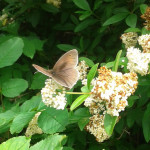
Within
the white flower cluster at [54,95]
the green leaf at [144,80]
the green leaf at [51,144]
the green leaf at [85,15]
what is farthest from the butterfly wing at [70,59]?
the green leaf at [85,15]

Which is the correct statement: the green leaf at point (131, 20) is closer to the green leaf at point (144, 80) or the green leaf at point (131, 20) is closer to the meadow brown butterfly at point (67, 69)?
the green leaf at point (144, 80)

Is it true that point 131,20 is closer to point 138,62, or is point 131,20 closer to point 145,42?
point 145,42

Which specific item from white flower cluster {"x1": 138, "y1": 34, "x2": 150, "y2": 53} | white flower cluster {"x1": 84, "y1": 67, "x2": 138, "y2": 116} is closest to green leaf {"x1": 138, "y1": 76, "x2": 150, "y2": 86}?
white flower cluster {"x1": 138, "y1": 34, "x2": 150, "y2": 53}

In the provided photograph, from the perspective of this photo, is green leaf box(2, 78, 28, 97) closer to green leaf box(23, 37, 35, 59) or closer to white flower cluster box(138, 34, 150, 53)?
green leaf box(23, 37, 35, 59)

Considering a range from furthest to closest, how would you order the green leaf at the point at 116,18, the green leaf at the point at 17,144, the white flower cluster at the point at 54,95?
the green leaf at the point at 116,18, the white flower cluster at the point at 54,95, the green leaf at the point at 17,144

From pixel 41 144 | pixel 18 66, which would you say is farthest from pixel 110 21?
pixel 41 144
